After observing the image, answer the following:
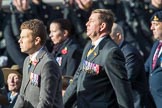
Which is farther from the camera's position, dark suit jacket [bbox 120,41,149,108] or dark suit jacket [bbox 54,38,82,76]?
dark suit jacket [bbox 54,38,82,76]

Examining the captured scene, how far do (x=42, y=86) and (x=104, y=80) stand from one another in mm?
722

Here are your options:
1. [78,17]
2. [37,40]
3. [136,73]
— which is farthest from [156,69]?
[78,17]

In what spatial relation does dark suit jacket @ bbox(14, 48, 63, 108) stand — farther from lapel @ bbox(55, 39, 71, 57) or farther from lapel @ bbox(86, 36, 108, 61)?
lapel @ bbox(55, 39, 71, 57)

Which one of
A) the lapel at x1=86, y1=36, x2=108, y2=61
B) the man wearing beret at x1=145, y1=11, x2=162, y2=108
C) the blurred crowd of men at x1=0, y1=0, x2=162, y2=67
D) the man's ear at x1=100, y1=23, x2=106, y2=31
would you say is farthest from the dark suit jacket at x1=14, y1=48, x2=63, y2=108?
the blurred crowd of men at x1=0, y1=0, x2=162, y2=67

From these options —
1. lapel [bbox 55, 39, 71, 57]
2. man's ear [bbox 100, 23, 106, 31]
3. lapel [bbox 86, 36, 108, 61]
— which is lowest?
lapel [bbox 55, 39, 71, 57]

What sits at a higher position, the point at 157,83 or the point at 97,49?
the point at 97,49

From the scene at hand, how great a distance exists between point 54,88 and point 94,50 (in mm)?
828

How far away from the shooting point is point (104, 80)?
618cm

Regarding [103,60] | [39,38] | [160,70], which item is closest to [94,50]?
[103,60]

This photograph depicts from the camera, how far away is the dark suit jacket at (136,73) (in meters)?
7.65

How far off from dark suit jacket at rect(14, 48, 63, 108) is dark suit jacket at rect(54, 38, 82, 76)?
251cm

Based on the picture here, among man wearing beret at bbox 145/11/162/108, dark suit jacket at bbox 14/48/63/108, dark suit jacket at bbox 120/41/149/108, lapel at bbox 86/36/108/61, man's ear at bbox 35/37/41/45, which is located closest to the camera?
dark suit jacket at bbox 14/48/63/108

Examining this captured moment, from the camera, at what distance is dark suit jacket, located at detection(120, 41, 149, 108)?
25.1 ft

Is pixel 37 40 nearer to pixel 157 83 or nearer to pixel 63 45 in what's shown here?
pixel 157 83
